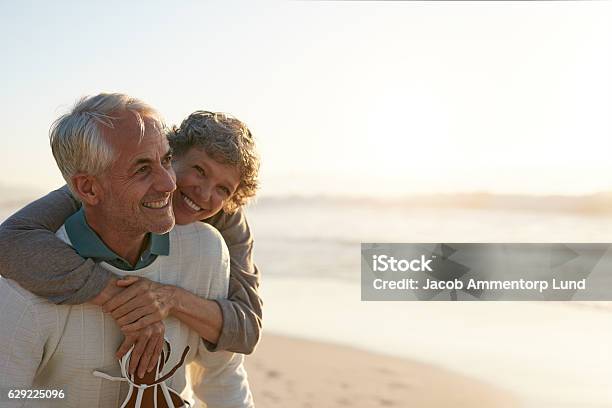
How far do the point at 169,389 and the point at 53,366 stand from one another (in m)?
0.24

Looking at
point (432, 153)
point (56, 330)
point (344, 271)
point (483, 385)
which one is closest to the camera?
point (56, 330)

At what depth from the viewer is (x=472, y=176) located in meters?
16.0

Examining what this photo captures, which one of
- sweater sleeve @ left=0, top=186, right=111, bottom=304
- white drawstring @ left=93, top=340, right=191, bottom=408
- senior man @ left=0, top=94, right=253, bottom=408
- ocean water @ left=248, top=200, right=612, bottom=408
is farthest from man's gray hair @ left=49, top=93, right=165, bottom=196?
ocean water @ left=248, top=200, right=612, bottom=408

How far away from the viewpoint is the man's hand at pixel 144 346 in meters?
1.72

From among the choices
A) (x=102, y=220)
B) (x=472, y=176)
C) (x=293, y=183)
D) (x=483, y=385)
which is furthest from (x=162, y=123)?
(x=472, y=176)

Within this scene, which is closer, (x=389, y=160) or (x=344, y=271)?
(x=344, y=271)

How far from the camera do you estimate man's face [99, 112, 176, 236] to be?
66.6 inches

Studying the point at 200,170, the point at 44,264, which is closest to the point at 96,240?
the point at 44,264

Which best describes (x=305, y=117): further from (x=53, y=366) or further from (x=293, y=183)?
(x=53, y=366)

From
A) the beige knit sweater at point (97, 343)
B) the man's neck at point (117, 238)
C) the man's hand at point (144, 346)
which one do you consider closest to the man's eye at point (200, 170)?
the beige knit sweater at point (97, 343)

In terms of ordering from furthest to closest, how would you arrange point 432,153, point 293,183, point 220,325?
point 432,153 → point 293,183 → point 220,325

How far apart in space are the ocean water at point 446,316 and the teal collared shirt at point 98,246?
12.4 ft

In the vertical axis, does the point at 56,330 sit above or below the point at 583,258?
below

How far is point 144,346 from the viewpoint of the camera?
1728mm
